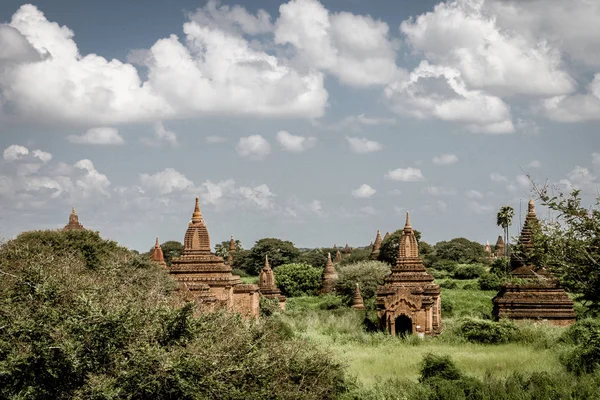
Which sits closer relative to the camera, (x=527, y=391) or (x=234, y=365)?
(x=234, y=365)

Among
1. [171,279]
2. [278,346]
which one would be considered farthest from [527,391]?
[171,279]

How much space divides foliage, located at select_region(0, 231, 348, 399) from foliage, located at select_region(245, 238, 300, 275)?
6719 cm

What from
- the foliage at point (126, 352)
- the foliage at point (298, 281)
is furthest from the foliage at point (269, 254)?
the foliage at point (126, 352)

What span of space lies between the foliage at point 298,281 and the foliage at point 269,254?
78.2 ft

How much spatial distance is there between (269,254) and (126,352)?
69636 mm

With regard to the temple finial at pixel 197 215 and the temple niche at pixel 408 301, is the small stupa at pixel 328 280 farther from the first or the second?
the temple finial at pixel 197 215

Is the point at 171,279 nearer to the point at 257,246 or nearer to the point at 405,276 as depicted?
the point at 405,276

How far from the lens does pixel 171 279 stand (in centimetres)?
2850

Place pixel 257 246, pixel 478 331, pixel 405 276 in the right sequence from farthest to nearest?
pixel 257 246 < pixel 405 276 < pixel 478 331

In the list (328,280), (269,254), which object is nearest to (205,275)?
(328,280)

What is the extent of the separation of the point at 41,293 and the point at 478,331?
62.0ft

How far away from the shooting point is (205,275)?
97.1 ft

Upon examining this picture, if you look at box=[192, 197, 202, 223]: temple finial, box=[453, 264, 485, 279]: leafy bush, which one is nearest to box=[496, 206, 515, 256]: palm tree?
box=[453, 264, 485, 279]: leafy bush

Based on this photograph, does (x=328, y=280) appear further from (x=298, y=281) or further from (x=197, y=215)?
(x=197, y=215)
